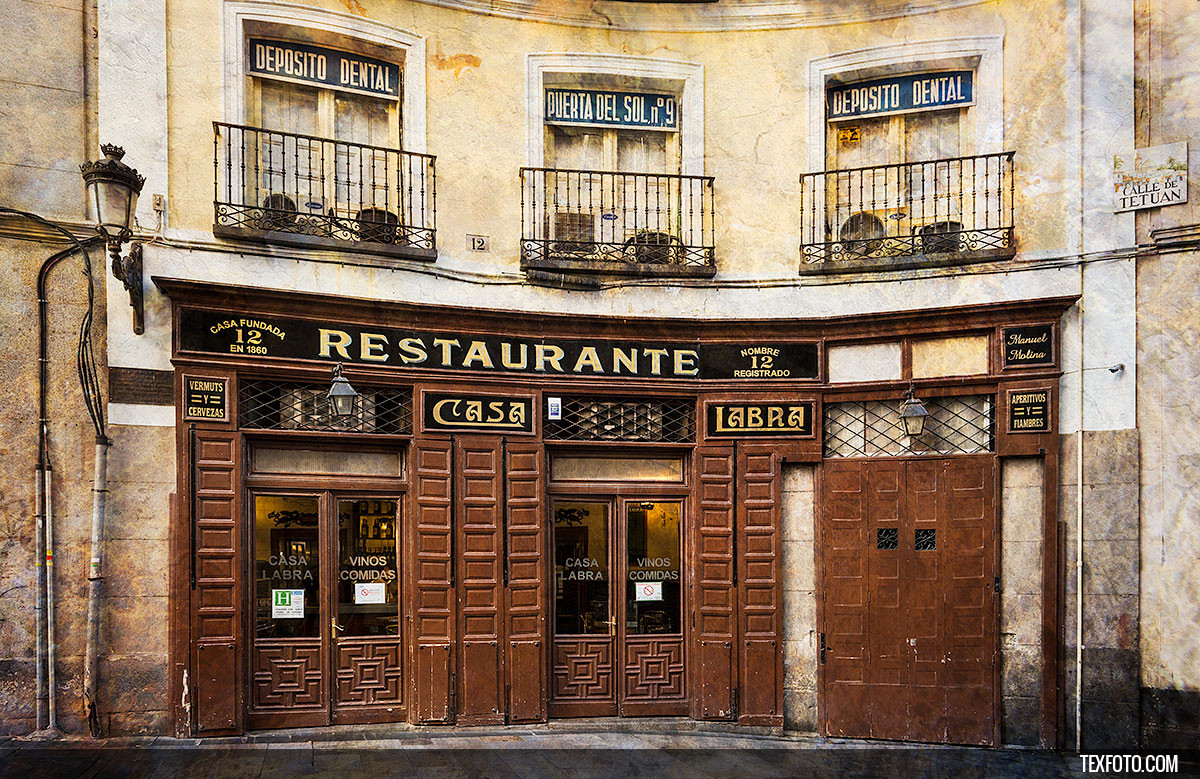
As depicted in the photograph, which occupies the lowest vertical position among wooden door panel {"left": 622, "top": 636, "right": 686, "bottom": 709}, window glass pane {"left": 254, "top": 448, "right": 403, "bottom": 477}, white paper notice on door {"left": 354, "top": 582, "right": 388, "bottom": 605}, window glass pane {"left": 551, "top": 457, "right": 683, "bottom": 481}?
wooden door panel {"left": 622, "top": 636, "right": 686, "bottom": 709}

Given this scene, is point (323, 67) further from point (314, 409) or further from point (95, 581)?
point (95, 581)

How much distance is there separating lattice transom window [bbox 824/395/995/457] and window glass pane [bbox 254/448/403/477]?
435cm

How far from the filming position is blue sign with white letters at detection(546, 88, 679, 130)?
921cm

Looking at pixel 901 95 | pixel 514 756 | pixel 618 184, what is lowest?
pixel 514 756

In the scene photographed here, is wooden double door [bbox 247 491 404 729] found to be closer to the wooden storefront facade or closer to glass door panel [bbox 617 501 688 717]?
the wooden storefront facade

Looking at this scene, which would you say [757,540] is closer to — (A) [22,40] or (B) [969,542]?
(B) [969,542]

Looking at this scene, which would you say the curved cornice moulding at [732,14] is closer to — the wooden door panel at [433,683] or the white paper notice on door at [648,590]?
the white paper notice on door at [648,590]

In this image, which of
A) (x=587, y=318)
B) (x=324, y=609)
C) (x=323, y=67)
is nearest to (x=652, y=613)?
(x=587, y=318)

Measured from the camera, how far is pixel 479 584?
333 inches

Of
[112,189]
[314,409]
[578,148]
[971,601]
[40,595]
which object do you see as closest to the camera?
[112,189]

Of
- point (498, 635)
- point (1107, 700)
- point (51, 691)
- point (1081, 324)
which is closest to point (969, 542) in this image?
point (1107, 700)

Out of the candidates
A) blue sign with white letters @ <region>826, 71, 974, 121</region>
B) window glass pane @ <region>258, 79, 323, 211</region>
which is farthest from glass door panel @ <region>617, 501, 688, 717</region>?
blue sign with white letters @ <region>826, 71, 974, 121</region>

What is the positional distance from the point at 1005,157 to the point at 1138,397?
8.65ft

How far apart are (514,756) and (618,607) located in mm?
1832
